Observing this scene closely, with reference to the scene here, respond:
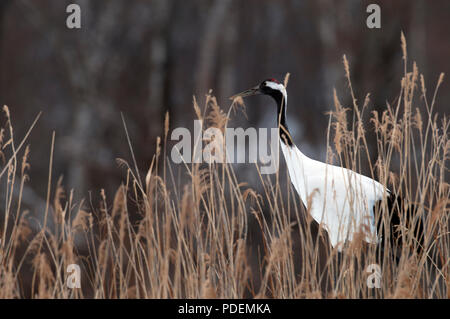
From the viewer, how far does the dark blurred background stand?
5742 mm

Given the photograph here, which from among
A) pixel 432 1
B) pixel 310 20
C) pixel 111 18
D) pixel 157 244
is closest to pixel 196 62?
pixel 111 18

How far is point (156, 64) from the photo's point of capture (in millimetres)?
5684

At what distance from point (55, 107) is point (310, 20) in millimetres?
3084

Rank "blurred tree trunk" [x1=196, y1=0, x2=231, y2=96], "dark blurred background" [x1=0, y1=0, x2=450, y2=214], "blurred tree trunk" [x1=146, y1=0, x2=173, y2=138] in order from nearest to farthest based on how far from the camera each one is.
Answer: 1. "blurred tree trunk" [x1=146, y1=0, x2=173, y2=138]
2. "dark blurred background" [x1=0, y1=0, x2=450, y2=214]
3. "blurred tree trunk" [x1=196, y1=0, x2=231, y2=96]

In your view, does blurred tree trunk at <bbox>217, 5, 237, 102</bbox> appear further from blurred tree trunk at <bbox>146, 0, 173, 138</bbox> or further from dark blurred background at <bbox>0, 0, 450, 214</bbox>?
blurred tree trunk at <bbox>146, 0, 173, 138</bbox>

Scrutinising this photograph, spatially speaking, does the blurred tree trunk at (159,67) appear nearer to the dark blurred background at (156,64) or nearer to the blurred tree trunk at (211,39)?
the dark blurred background at (156,64)

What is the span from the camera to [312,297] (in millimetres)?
1545

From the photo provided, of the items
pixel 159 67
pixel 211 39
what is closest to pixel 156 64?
pixel 159 67

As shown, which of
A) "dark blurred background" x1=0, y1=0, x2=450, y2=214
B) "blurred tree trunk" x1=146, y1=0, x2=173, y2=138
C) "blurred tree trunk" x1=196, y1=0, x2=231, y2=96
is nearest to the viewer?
"blurred tree trunk" x1=146, y1=0, x2=173, y2=138

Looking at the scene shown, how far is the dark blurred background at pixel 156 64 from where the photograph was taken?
5742 millimetres

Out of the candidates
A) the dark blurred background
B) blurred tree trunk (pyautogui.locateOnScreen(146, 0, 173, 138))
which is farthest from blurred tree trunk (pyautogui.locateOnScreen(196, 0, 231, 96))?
blurred tree trunk (pyautogui.locateOnScreen(146, 0, 173, 138))

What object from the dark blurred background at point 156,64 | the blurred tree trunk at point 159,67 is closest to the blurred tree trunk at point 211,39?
the dark blurred background at point 156,64

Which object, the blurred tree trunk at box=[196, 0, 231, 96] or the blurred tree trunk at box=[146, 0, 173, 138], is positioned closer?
the blurred tree trunk at box=[146, 0, 173, 138]

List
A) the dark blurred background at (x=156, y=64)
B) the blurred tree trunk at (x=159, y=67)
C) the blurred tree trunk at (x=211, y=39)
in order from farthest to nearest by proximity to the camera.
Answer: the blurred tree trunk at (x=211, y=39) → the dark blurred background at (x=156, y=64) → the blurred tree trunk at (x=159, y=67)
